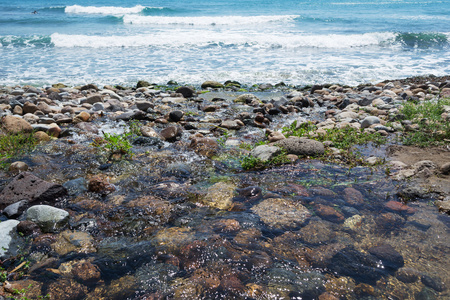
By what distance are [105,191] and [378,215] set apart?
357 cm

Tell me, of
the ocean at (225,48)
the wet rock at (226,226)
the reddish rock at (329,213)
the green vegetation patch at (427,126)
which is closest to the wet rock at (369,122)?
the green vegetation patch at (427,126)

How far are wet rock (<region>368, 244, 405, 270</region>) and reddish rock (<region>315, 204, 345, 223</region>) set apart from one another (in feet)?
1.76

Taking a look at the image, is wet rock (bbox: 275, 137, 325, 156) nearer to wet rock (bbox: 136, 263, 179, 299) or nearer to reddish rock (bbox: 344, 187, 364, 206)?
reddish rock (bbox: 344, 187, 364, 206)

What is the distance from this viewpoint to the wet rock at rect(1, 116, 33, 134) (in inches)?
236

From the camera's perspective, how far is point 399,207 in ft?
12.5

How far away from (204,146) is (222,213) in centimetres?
208

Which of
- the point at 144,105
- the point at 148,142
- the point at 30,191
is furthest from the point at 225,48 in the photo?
the point at 30,191

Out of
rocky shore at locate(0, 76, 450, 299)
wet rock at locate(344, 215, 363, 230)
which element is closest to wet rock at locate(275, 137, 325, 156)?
rocky shore at locate(0, 76, 450, 299)

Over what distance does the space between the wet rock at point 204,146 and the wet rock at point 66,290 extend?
311 cm

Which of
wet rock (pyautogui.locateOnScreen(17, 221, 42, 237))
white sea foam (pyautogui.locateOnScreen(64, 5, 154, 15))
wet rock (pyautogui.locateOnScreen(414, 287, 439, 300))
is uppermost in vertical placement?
white sea foam (pyautogui.locateOnScreen(64, 5, 154, 15))

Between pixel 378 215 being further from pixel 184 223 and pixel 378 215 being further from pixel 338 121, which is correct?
pixel 338 121

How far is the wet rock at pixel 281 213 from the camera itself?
11.7 ft

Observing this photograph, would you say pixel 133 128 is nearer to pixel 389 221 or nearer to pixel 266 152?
pixel 266 152

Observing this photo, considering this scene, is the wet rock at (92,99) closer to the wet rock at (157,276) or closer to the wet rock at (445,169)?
the wet rock at (157,276)
